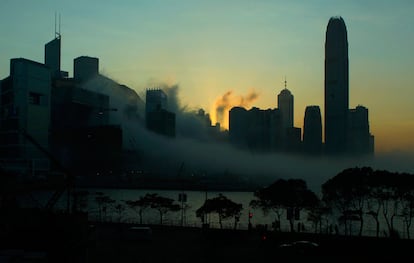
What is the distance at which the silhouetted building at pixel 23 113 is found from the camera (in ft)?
550

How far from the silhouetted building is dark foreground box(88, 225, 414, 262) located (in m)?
133

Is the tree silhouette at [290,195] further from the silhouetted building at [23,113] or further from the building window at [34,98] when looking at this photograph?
the building window at [34,98]

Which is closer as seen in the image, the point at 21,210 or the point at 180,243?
the point at 21,210

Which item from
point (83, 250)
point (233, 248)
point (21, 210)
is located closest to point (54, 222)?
point (83, 250)

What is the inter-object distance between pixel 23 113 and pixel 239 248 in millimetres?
153785

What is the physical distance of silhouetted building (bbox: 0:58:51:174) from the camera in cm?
16762

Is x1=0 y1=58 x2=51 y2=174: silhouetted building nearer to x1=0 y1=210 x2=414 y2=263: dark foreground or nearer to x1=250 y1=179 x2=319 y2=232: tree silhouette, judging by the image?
x1=250 y1=179 x2=319 y2=232: tree silhouette

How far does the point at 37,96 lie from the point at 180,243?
156747 millimetres

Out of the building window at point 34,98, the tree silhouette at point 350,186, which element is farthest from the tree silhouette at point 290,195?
the building window at point 34,98

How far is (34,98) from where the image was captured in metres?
181

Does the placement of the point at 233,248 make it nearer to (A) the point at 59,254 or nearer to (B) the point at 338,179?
(A) the point at 59,254

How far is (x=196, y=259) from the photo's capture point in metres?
30.9

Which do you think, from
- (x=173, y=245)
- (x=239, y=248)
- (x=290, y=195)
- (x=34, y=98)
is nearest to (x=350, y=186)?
(x=290, y=195)

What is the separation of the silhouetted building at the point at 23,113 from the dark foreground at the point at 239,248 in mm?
132997
